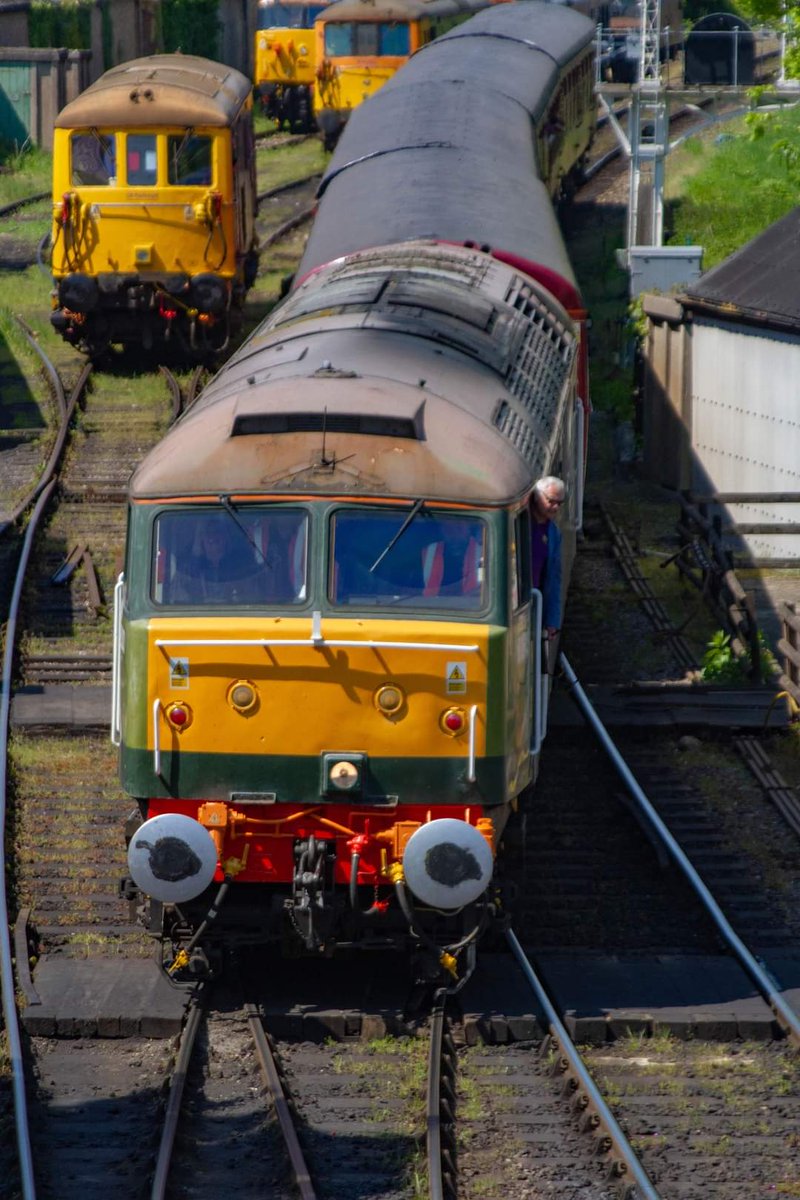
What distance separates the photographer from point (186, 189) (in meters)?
18.0

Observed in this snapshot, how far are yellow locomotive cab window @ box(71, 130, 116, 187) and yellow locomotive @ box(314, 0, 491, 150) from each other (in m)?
10.8

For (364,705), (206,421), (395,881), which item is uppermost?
(206,421)

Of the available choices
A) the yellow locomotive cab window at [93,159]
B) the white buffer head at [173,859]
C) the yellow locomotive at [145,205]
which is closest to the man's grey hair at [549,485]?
the white buffer head at [173,859]

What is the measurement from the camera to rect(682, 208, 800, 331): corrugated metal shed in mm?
16578

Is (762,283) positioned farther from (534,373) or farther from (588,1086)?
(588,1086)

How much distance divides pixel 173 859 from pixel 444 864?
1.11 m

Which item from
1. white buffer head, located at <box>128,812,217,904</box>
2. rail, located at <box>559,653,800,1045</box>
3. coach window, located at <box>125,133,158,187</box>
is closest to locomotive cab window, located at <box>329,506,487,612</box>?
white buffer head, located at <box>128,812,217,904</box>

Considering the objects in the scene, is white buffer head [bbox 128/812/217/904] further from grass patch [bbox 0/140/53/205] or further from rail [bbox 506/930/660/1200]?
grass patch [bbox 0/140/53/205]

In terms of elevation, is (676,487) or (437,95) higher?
(437,95)

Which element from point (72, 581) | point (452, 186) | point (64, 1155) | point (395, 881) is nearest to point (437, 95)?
point (452, 186)

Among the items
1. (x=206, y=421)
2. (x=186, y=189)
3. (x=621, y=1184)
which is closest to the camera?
(x=621, y=1184)

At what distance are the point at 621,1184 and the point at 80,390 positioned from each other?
42.8 feet

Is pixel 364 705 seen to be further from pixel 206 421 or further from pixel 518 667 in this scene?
pixel 206 421

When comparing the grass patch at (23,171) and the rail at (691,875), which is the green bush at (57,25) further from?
the rail at (691,875)
